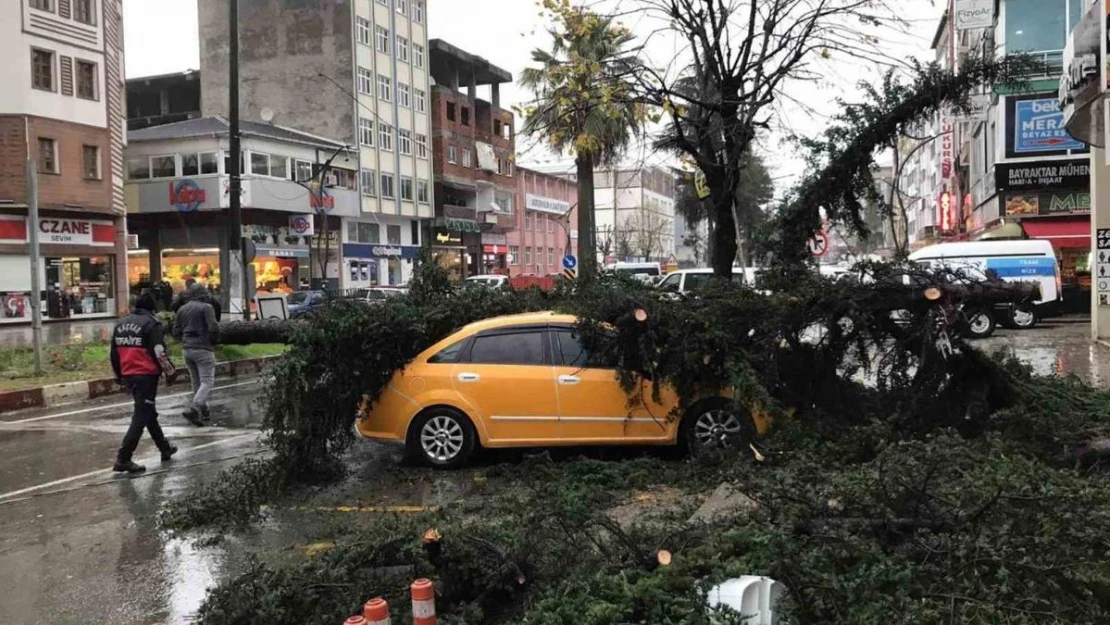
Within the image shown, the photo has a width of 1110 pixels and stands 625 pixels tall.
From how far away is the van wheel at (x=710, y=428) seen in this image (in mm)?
7574

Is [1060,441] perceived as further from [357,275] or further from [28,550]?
[357,275]

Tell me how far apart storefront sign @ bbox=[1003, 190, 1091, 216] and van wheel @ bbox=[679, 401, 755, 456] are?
29519 millimetres

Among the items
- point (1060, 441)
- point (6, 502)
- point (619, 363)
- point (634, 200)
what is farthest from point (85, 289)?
point (634, 200)

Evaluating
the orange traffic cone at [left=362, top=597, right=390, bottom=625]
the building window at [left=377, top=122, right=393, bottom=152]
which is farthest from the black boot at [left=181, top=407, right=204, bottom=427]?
the building window at [left=377, top=122, right=393, bottom=152]

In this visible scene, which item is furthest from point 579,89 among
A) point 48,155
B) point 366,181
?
point 366,181

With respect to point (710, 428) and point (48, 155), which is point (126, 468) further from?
point (48, 155)

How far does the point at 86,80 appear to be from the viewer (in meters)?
35.2

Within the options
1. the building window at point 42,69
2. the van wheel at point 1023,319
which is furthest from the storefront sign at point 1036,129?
the building window at point 42,69

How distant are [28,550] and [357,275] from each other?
148ft

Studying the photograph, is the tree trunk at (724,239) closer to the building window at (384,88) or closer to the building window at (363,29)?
the building window at (363,29)

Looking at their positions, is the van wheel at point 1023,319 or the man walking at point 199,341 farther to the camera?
the van wheel at point 1023,319

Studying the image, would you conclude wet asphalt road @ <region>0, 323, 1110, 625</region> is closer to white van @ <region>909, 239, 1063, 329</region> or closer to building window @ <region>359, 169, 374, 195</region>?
white van @ <region>909, 239, 1063, 329</region>

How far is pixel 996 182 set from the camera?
3269 cm

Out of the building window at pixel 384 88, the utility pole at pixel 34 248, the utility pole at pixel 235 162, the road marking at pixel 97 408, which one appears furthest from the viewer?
the building window at pixel 384 88
